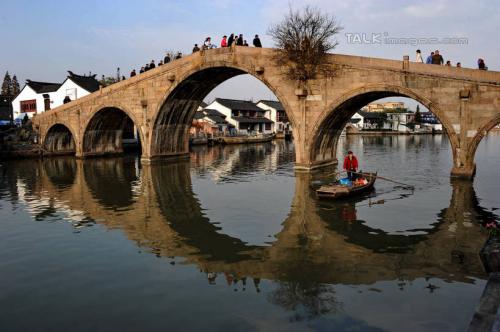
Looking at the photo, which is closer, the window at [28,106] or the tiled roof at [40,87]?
the tiled roof at [40,87]

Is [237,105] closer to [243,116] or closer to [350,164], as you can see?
[243,116]

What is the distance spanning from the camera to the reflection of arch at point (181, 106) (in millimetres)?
32812

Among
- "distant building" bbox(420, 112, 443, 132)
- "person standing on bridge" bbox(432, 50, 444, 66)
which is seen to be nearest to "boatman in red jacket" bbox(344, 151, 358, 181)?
"person standing on bridge" bbox(432, 50, 444, 66)

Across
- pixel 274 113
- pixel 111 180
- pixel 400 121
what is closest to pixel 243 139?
pixel 274 113

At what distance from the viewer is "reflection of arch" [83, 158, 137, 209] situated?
20720 mm

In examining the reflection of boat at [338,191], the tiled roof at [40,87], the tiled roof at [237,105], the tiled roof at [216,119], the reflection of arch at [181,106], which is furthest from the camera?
the tiled roof at [237,105]

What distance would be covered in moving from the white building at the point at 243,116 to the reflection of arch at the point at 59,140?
33629mm

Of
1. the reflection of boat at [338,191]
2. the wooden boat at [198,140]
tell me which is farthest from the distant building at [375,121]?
the reflection of boat at [338,191]

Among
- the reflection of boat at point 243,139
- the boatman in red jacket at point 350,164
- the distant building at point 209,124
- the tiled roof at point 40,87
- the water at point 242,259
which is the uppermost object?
the tiled roof at point 40,87

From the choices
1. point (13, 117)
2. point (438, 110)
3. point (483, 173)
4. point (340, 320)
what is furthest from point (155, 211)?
point (13, 117)

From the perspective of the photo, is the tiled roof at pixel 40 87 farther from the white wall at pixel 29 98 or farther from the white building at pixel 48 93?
the white wall at pixel 29 98

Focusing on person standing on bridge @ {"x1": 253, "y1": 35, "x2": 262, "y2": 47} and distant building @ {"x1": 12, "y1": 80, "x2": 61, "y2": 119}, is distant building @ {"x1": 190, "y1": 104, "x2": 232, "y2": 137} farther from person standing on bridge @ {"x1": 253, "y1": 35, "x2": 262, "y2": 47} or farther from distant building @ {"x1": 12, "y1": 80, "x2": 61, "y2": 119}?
person standing on bridge @ {"x1": 253, "y1": 35, "x2": 262, "y2": 47}

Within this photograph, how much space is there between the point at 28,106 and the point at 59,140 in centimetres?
1717

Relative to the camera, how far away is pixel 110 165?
36.0 m
